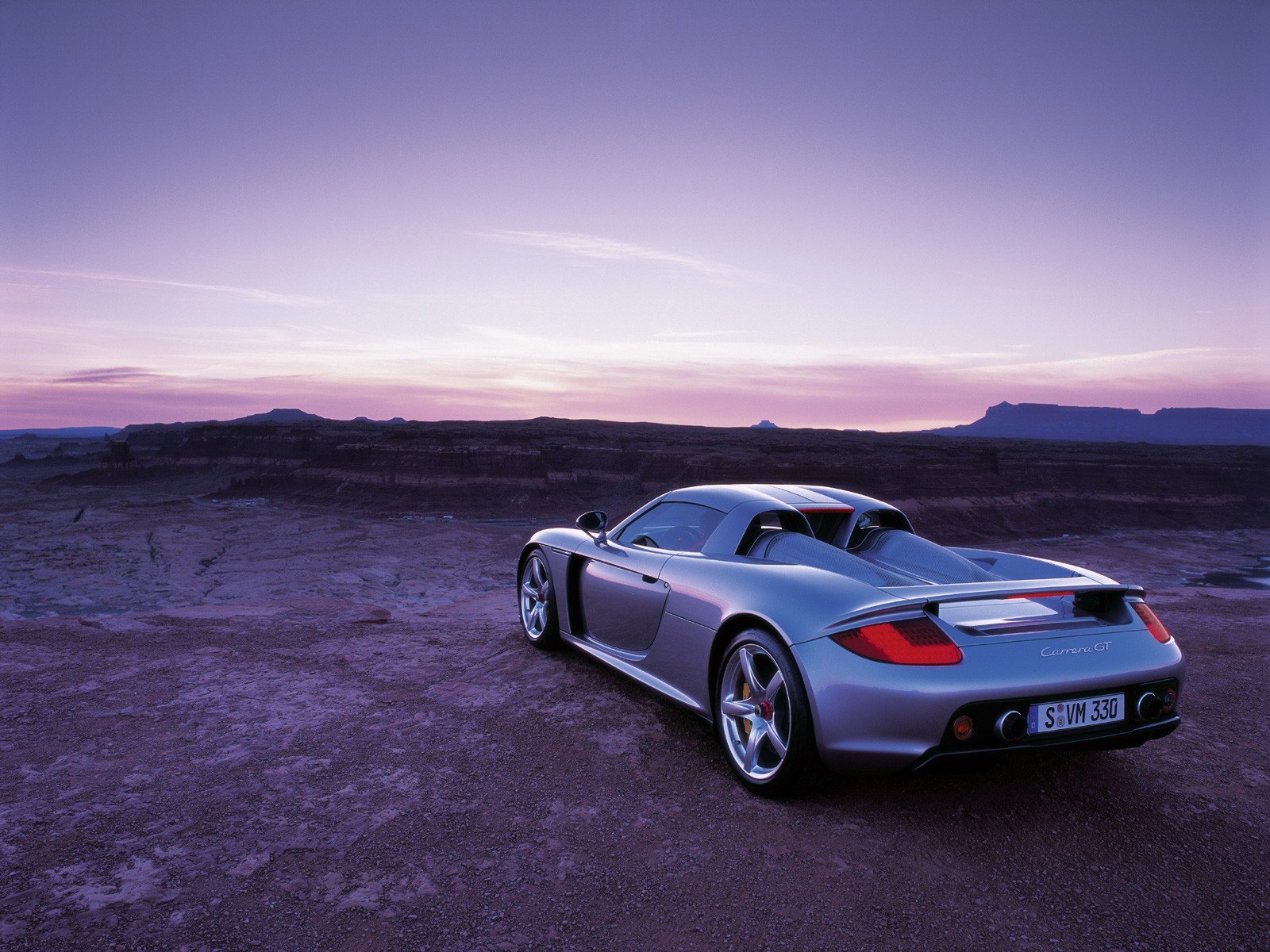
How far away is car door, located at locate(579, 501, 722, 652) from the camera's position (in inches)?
153

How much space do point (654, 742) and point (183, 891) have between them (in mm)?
1968

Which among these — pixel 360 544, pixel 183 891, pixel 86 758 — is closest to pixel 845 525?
pixel 183 891

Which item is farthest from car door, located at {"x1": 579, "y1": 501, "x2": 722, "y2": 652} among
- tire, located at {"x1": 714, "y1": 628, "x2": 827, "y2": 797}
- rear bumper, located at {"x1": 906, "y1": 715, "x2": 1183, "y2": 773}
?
rear bumper, located at {"x1": 906, "y1": 715, "x2": 1183, "y2": 773}

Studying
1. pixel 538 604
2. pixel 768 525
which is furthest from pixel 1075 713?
pixel 538 604

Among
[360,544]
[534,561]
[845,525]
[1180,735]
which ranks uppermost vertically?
[845,525]

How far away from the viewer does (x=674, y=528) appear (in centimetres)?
419

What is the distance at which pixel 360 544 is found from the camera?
22188 mm

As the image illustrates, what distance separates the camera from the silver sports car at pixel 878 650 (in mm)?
2566

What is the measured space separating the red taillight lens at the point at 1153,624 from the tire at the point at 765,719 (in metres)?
1.46

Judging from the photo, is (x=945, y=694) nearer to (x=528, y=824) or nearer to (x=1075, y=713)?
(x=1075, y=713)

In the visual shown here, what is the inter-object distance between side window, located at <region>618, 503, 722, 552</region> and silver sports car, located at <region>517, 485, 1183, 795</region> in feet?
0.09

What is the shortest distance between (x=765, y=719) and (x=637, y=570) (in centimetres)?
125

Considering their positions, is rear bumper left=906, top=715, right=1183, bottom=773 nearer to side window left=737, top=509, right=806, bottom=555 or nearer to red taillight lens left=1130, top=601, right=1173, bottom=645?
red taillight lens left=1130, top=601, right=1173, bottom=645

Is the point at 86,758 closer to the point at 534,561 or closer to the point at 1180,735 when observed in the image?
the point at 534,561
